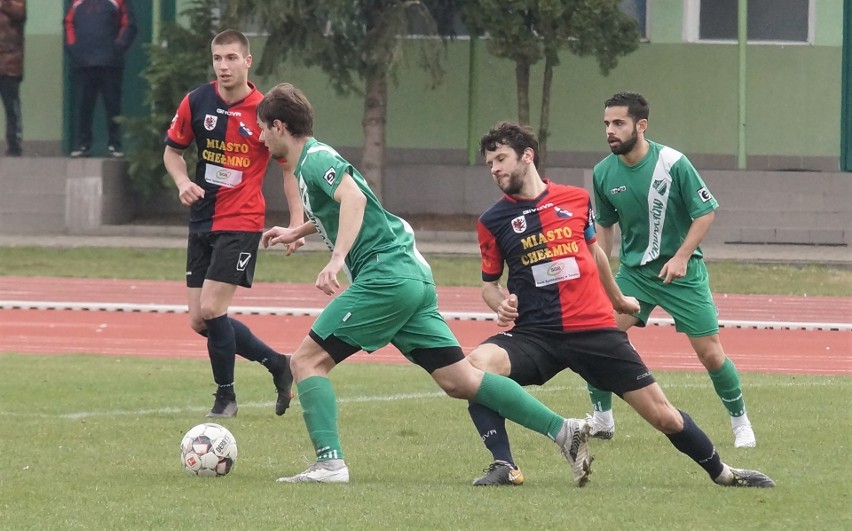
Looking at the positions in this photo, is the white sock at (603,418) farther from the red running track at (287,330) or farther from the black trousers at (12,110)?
the black trousers at (12,110)

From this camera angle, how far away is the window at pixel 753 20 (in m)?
27.2

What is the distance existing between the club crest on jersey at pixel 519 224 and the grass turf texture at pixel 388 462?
119cm

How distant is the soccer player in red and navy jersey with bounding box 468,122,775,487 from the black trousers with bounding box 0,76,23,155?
21.0 m

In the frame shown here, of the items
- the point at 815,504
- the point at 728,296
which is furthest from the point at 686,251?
the point at 728,296

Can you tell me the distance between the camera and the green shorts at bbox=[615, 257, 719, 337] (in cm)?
888

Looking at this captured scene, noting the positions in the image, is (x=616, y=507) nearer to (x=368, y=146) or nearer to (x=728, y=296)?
(x=728, y=296)

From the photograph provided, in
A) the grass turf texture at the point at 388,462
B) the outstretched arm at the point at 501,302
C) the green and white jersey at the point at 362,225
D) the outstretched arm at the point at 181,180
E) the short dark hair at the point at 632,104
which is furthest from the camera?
the outstretched arm at the point at 181,180

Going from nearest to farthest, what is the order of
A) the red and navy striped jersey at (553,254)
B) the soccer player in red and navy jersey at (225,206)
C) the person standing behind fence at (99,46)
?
the red and navy striped jersey at (553,254) < the soccer player in red and navy jersey at (225,206) < the person standing behind fence at (99,46)

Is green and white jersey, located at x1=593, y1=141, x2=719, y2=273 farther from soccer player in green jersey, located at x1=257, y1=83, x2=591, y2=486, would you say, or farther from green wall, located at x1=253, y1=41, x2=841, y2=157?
green wall, located at x1=253, y1=41, x2=841, y2=157

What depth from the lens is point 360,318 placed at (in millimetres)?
7312

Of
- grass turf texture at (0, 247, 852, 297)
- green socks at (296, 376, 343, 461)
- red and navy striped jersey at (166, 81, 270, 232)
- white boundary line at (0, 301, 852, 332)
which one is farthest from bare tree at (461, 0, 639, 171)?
green socks at (296, 376, 343, 461)

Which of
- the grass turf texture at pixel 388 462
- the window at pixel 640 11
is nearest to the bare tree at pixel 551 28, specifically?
the window at pixel 640 11

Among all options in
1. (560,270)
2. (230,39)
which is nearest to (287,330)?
(230,39)

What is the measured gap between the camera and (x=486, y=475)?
7.29 m
